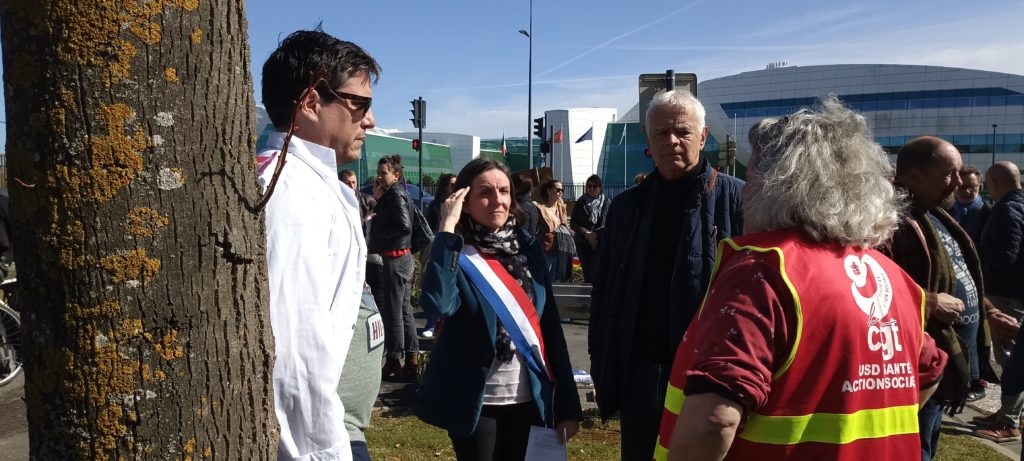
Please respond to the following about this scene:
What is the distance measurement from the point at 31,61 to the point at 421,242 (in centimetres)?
674

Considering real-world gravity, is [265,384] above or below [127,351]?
below

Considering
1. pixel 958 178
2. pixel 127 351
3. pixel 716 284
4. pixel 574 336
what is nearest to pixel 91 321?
pixel 127 351

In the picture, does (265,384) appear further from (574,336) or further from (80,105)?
(574,336)

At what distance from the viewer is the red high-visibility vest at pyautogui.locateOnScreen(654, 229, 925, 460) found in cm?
176

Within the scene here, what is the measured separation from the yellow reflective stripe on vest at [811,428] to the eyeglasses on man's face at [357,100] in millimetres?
1284

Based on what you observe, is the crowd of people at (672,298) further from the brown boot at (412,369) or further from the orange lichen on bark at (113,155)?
the brown boot at (412,369)

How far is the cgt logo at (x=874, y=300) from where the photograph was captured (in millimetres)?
1839

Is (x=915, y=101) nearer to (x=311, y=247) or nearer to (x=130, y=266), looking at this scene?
(x=311, y=247)

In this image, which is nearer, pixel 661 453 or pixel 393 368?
pixel 661 453

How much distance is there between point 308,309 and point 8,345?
603 cm

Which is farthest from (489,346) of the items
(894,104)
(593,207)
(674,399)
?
(894,104)

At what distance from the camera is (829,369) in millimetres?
1771

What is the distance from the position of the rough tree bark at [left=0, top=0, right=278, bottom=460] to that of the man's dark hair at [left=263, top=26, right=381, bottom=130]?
2.70 ft

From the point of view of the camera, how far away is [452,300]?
3.26 m
